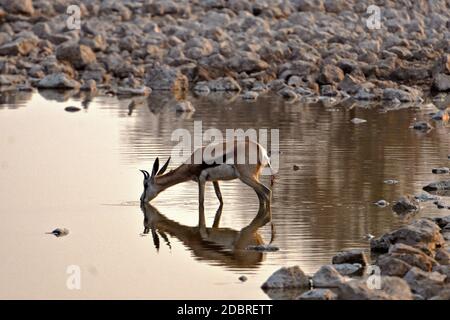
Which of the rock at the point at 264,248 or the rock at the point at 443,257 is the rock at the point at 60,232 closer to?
the rock at the point at 264,248

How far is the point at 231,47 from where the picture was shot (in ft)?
98.0

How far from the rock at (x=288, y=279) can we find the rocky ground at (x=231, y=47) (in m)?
15.1

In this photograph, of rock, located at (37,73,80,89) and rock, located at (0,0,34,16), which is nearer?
rock, located at (37,73,80,89)

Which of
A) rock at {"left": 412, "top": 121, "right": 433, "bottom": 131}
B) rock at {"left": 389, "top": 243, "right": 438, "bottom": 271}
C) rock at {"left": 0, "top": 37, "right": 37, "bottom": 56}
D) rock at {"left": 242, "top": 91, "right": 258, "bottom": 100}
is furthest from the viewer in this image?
rock at {"left": 0, "top": 37, "right": 37, "bottom": 56}

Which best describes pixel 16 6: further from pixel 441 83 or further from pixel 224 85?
pixel 441 83

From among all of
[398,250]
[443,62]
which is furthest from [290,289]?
[443,62]

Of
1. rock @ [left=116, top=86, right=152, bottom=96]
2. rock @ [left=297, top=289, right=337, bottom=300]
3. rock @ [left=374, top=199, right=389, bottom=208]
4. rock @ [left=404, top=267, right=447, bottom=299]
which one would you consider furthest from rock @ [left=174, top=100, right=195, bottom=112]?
rock @ [left=297, top=289, right=337, bottom=300]

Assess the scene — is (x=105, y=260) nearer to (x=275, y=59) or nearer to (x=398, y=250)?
(x=398, y=250)

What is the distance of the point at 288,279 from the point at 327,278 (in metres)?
0.29

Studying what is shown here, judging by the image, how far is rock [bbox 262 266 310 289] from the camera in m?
9.66

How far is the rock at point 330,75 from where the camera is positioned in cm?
2639

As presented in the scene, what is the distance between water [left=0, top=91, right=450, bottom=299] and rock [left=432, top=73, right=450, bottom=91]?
13.4ft

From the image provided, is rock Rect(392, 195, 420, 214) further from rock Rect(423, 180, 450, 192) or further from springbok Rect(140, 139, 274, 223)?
springbok Rect(140, 139, 274, 223)

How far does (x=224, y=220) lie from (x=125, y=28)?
20324 mm
